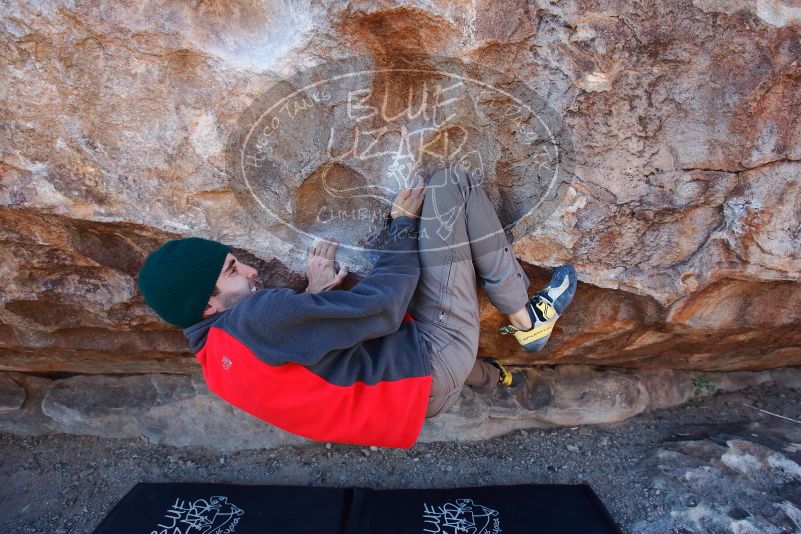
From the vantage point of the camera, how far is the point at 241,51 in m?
1.55

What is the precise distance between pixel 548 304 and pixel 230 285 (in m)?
1.03

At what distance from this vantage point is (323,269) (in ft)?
5.70

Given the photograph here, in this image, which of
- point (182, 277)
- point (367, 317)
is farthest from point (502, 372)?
point (182, 277)

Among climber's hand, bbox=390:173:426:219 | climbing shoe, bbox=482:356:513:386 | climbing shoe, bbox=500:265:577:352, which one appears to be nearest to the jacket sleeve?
climber's hand, bbox=390:173:426:219

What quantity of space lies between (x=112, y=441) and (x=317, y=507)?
1.10m

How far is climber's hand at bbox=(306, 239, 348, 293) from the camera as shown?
1.72 metres

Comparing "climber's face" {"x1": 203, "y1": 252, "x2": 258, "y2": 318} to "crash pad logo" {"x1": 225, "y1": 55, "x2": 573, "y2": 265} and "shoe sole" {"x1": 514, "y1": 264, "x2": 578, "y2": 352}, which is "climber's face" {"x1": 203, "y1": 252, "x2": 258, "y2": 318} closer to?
"crash pad logo" {"x1": 225, "y1": 55, "x2": 573, "y2": 265}

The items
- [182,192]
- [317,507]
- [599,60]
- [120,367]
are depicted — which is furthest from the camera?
[120,367]

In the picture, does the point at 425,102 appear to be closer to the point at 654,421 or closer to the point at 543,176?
the point at 543,176

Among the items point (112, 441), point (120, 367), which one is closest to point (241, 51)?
point (120, 367)

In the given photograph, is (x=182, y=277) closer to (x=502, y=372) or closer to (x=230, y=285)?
(x=230, y=285)

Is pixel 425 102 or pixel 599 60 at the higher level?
pixel 599 60

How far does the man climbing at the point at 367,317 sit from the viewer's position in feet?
4.87

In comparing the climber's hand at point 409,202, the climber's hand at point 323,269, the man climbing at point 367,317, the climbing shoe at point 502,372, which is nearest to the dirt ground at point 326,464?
the climbing shoe at point 502,372
